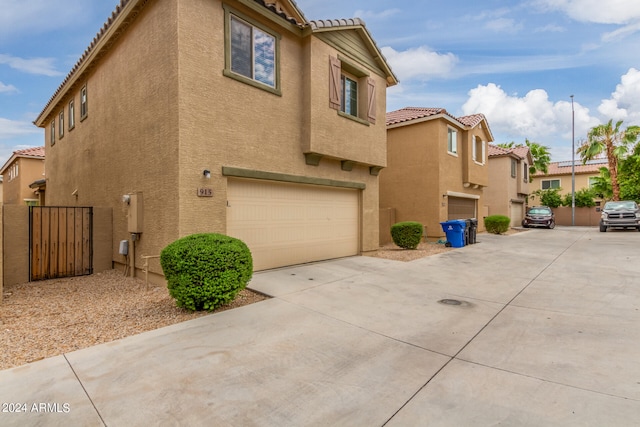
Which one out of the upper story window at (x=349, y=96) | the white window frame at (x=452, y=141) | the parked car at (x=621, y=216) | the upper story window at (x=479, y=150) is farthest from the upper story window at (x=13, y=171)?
the parked car at (x=621, y=216)

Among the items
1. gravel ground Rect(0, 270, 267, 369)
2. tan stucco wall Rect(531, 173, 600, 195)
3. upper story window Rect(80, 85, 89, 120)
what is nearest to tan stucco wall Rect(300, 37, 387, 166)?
gravel ground Rect(0, 270, 267, 369)

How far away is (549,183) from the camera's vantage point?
126 ft

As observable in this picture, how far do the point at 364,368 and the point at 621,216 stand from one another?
1010 inches

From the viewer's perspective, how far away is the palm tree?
26859 millimetres

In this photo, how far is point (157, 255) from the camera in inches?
284

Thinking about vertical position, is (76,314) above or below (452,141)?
below

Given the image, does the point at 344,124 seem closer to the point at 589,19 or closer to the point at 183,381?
the point at 183,381

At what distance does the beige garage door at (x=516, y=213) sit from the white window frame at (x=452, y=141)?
12.5m

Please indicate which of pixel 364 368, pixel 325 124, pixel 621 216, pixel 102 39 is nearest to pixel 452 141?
pixel 325 124

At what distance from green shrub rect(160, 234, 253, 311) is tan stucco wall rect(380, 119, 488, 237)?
12.5 meters

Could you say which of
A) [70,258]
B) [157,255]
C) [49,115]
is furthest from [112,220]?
[49,115]

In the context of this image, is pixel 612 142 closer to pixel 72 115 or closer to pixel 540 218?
pixel 540 218

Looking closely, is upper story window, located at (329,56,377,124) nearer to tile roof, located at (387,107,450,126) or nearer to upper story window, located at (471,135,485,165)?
tile roof, located at (387,107,450,126)

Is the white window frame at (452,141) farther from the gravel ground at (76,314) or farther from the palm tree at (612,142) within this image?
the palm tree at (612,142)
